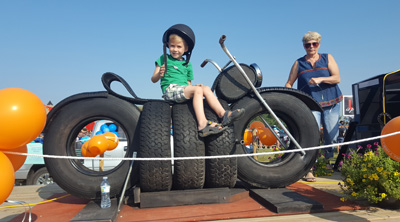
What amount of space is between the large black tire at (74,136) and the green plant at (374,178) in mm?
2392

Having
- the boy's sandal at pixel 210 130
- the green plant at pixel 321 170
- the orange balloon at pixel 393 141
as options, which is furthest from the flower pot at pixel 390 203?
the green plant at pixel 321 170

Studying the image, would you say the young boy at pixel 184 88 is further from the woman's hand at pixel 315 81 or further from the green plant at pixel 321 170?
the green plant at pixel 321 170

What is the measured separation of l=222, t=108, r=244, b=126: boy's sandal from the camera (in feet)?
9.67

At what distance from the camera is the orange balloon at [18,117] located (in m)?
2.00

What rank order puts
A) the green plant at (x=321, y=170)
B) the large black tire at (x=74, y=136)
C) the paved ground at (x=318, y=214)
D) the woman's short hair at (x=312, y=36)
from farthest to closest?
the green plant at (x=321, y=170) < the woman's short hair at (x=312, y=36) < the large black tire at (x=74, y=136) < the paved ground at (x=318, y=214)

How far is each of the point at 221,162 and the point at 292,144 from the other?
120 centimetres

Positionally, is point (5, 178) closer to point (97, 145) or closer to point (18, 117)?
point (18, 117)

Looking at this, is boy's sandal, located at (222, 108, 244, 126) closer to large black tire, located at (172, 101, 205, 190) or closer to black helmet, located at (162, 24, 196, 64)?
large black tire, located at (172, 101, 205, 190)

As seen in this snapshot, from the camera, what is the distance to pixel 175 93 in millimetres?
3367

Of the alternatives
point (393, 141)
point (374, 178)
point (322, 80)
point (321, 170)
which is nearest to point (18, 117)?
point (393, 141)

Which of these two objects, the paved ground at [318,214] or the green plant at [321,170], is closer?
the paved ground at [318,214]

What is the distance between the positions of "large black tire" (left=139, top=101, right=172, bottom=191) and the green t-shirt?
2.44 ft

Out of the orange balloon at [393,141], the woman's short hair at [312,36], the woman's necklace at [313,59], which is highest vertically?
the woman's short hair at [312,36]

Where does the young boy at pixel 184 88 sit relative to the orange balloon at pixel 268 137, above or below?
above
